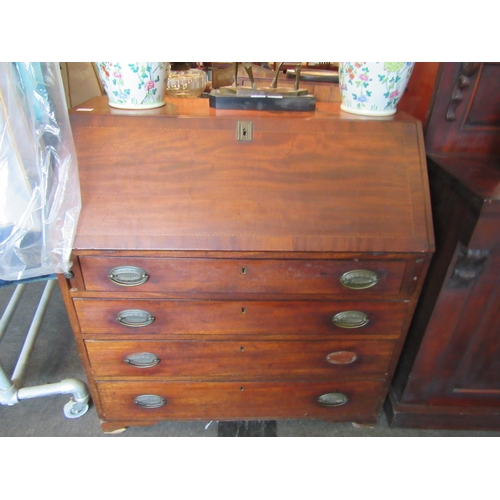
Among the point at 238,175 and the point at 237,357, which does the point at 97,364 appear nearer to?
the point at 237,357

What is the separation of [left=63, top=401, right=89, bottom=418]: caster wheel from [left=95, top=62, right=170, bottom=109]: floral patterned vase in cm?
116

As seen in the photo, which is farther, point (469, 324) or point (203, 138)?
point (469, 324)

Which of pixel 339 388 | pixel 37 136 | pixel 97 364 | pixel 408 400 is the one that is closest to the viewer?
pixel 37 136

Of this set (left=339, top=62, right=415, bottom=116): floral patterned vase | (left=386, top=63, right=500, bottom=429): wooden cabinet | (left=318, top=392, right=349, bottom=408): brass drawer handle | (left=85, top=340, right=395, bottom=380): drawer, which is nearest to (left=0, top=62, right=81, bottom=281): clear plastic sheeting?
(left=85, top=340, right=395, bottom=380): drawer

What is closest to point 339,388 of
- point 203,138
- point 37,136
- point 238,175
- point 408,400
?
point 408,400

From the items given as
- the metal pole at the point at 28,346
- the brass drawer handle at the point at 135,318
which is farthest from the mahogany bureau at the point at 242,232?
the metal pole at the point at 28,346

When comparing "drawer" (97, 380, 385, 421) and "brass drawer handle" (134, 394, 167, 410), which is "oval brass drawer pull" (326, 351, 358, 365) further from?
"brass drawer handle" (134, 394, 167, 410)

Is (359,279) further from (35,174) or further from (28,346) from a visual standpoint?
(28,346)

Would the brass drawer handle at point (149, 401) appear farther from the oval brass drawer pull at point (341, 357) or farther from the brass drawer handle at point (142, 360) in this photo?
the oval brass drawer pull at point (341, 357)

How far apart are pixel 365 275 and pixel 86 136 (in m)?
0.88

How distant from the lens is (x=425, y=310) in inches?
47.5

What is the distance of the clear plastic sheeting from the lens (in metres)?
0.83

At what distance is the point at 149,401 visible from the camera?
1265 mm

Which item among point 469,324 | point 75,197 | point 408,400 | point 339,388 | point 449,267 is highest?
point 75,197
